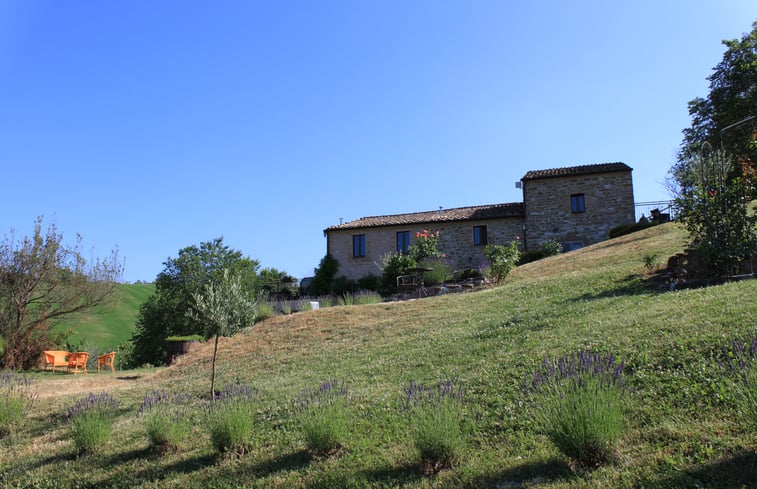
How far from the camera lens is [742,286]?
898 centimetres

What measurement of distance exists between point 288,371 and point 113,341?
72.9ft

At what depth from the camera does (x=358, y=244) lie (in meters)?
31.0

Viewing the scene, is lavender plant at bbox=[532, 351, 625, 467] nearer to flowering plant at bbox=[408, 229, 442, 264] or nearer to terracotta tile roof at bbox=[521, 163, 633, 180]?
flowering plant at bbox=[408, 229, 442, 264]

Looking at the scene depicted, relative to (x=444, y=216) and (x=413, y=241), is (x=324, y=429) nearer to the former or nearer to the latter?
(x=413, y=241)

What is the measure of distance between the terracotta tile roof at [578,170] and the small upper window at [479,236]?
3442 mm

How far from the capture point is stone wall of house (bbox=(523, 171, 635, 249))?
27078mm

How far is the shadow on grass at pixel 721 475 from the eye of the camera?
362cm

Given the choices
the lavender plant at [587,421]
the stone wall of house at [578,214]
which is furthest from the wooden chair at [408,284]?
the lavender plant at [587,421]

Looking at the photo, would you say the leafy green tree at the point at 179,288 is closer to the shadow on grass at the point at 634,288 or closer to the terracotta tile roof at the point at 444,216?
the terracotta tile roof at the point at 444,216

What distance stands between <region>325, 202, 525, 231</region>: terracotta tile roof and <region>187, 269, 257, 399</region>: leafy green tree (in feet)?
66.1

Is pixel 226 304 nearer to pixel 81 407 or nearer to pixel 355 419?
pixel 81 407

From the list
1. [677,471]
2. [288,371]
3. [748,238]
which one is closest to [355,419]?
[677,471]

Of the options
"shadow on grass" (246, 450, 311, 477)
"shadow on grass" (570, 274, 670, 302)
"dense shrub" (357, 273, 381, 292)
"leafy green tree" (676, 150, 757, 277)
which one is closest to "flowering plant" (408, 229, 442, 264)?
"dense shrub" (357, 273, 381, 292)

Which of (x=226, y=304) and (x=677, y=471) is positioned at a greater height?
(x=226, y=304)
